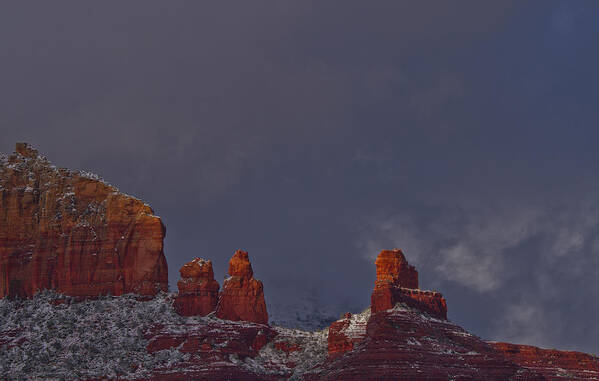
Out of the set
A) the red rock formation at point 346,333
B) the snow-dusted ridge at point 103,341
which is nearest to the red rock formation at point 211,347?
the snow-dusted ridge at point 103,341

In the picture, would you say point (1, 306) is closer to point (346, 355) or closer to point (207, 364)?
point (207, 364)

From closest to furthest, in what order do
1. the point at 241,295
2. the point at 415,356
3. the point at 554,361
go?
1. the point at 415,356
2. the point at 241,295
3. the point at 554,361

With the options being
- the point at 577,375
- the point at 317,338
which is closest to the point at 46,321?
the point at 317,338

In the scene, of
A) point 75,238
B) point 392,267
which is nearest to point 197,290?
point 75,238

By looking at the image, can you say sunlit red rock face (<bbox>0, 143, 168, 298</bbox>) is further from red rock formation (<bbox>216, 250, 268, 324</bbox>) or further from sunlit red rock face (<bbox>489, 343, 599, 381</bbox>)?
sunlit red rock face (<bbox>489, 343, 599, 381</bbox>)

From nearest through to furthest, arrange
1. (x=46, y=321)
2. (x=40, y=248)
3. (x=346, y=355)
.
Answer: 1. (x=346, y=355)
2. (x=46, y=321)
3. (x=40, y=248)

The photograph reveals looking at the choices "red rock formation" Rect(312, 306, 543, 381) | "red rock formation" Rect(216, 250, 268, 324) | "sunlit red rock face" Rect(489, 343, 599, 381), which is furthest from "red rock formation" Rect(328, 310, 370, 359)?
"sunlit red rock face" Rect(489, 343, 599, 381)

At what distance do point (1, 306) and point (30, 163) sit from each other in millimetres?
26465

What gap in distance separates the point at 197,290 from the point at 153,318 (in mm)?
10566

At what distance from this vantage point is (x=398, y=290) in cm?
16275

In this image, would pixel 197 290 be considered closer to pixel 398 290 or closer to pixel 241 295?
pixel 241 295

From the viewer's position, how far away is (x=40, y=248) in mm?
179000

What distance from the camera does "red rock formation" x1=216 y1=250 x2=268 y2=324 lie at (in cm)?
17962

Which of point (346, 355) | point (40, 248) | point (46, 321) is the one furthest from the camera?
point (40, 248)
